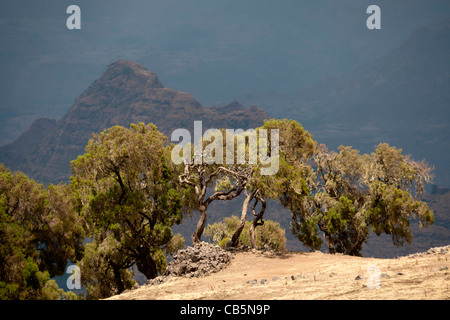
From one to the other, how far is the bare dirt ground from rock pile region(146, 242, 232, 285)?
502 millimetres

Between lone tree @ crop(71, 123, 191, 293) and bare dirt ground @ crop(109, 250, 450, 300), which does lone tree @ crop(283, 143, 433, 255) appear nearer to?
bare dirt ground @ crop(109, 250, 450, 300)

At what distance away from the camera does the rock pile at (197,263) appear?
19.7m

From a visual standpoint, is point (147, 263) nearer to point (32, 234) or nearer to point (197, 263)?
point (32, 234)

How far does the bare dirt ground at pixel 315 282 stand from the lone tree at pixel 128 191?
22.3ft

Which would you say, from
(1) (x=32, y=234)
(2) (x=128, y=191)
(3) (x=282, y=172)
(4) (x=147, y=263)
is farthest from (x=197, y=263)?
(1) (x=32, y=234)

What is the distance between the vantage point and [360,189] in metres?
36.3

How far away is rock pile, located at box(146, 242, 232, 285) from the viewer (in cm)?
1970

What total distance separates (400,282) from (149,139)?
1654 cm

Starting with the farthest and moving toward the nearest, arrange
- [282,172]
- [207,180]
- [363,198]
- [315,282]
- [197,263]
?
[363,198]
[207,180]
[282,172]
[197,263]
[315,282]

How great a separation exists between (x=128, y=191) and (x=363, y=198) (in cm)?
2038

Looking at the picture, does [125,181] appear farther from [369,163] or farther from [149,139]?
[369,163]

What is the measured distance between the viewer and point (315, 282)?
1459 cm

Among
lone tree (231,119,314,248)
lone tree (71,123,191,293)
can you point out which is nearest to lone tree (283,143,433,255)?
lone tree (231,119,314,248)
